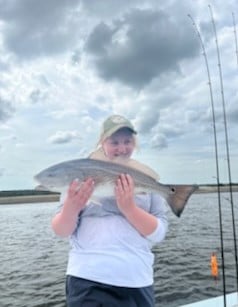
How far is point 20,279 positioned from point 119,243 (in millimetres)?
10578

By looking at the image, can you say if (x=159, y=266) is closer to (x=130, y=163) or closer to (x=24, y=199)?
(x=130, y=163)

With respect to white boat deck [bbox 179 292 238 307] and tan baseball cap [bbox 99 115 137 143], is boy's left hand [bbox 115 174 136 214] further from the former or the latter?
white boat deck [bbox 179 292 238 307]

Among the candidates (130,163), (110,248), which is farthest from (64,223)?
(130,163)

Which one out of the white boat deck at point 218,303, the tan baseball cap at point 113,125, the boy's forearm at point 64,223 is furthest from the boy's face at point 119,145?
the white boat deck at point 218,303

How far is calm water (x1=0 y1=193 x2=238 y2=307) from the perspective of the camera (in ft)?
32.3

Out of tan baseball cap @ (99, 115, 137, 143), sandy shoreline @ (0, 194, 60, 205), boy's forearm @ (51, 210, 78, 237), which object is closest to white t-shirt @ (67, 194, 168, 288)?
boy's forearm @ (51, 210, 78, 237)

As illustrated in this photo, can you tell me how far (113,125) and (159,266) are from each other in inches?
404

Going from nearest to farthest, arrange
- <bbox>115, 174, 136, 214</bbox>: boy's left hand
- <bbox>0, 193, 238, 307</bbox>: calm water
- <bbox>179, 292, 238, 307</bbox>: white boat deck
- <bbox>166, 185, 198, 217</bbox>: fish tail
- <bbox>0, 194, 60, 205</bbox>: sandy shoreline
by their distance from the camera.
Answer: <bbox>115, 174, 136, 214</bbox>: boy's left hand, <bbox>166, 185, 198, 217</bbox>: fish tail, <bbox>179, 292, 238, 307</bbox>: white boat deck, <bbox>0, 193, 238, 307</bbox>: calm water, <bbox>0, 194, 60, 205</bbox>: sandy shoreline

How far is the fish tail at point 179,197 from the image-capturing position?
8.09 feet

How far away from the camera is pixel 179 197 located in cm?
249

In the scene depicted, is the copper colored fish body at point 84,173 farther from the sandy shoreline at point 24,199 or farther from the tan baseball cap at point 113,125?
the sandy shoreline at point 24,199

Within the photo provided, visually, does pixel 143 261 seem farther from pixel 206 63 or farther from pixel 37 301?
pixel 37 301

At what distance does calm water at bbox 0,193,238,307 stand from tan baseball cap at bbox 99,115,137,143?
4.83 meters

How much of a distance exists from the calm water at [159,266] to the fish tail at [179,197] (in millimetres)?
4774
